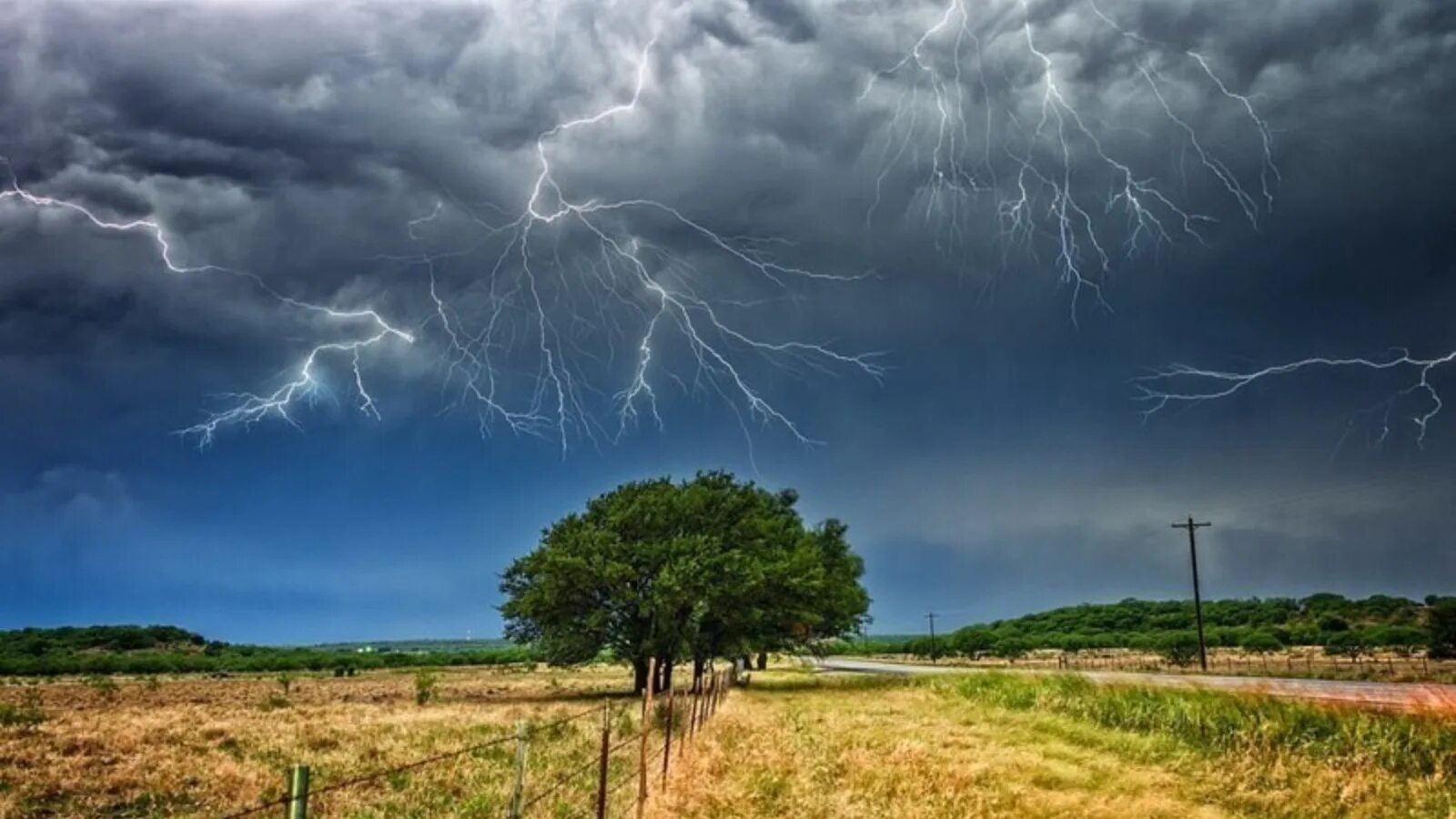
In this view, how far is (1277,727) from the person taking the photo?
1472cm

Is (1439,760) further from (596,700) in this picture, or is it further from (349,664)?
(349,664)

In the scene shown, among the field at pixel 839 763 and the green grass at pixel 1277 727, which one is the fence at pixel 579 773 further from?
the green grass at pixel 1277 727

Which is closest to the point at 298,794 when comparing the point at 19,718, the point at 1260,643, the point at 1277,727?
the point at 1277,727

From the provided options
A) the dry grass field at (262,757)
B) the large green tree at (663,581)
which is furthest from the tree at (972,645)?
the dry grass field at (262,757)

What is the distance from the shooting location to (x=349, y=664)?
3282 inches

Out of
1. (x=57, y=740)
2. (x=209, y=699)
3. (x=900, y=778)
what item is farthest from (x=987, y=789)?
(x=209, y=699)

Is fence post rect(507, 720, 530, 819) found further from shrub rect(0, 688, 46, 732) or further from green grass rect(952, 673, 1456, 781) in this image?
shrub rect(0, 688, 46, 732)

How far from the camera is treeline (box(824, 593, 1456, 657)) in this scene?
230ft

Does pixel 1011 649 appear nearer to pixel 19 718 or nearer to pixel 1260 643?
pixel 1260 643

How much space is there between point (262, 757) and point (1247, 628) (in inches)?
4267

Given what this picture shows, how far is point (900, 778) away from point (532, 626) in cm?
2740

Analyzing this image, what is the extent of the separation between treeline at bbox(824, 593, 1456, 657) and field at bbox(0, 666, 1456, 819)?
107ft

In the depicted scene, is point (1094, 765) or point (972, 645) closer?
point (1094, 765)

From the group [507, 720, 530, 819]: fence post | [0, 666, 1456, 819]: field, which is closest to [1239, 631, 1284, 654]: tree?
[0, 666, 1456, 819]: field
